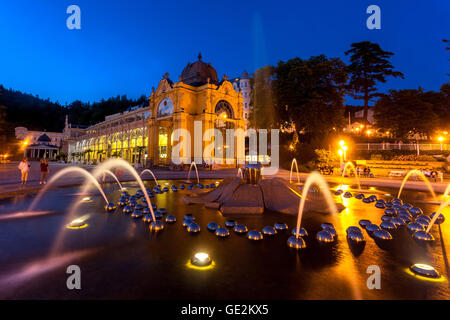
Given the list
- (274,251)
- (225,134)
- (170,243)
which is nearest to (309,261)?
(274,251)

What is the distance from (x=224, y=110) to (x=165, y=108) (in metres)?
12.2

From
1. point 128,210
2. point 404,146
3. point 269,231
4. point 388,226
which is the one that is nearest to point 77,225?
point 128,210

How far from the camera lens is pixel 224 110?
44.8 metres

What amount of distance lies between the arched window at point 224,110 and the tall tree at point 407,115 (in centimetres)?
3109

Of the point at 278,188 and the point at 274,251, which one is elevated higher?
the point at 278,188

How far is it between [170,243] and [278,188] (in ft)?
18.1

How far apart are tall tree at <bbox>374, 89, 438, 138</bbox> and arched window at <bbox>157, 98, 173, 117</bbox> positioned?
4305 cm

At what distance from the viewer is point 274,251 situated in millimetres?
4730

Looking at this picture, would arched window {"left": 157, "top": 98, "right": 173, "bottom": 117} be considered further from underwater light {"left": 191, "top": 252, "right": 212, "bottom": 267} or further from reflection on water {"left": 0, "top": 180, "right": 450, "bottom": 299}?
underwater light {"left": 191, "top": 252, "right": 212, "bottom": 267}

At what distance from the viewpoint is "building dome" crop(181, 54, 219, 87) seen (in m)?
45.0

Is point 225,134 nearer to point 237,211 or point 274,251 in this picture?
point 237,211

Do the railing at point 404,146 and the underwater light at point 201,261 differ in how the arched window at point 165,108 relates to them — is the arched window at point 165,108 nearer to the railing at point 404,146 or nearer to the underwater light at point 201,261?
the railing at point 404,146

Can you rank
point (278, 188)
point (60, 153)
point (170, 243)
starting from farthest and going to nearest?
point (60, 153), point (278, 188), point (170, 243)

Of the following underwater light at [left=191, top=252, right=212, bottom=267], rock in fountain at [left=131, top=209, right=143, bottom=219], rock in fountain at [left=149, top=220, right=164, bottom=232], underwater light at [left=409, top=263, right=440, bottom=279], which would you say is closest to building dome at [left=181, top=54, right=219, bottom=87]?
rock in fountain at [left=131, top=209, right=143, bottom=219]
